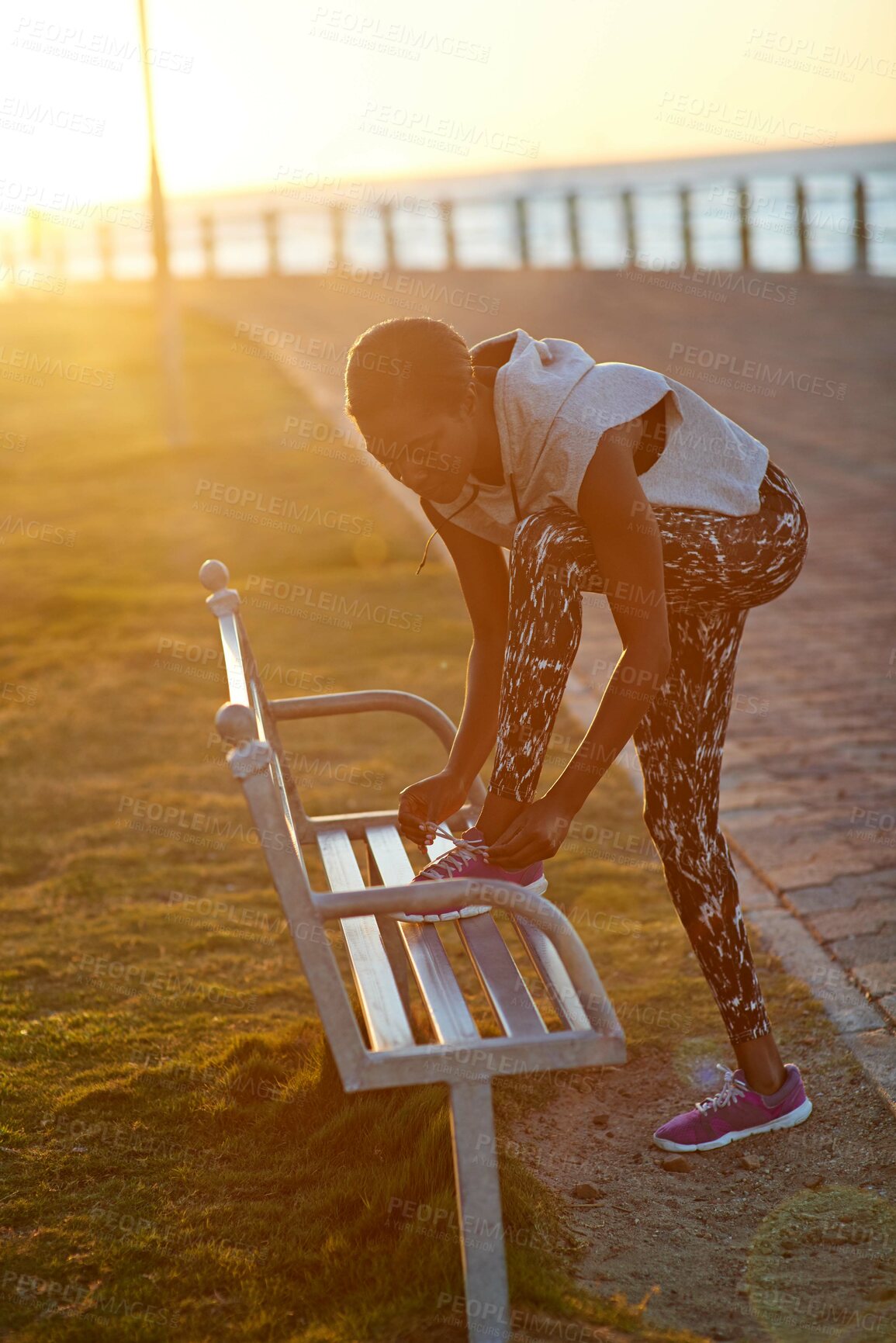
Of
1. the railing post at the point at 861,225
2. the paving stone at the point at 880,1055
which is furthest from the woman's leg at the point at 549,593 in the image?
the railing post at the point at 861,225

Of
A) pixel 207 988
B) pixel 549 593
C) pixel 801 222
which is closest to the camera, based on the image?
pixel 549 593

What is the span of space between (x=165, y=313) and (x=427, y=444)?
1152 cm

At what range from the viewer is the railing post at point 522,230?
1051 inches

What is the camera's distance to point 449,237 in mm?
27109

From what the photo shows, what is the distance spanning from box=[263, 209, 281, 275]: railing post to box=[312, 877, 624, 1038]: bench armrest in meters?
28.7

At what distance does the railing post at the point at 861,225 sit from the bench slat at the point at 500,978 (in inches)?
753

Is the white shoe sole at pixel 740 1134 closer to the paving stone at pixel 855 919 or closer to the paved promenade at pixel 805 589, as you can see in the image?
the paved promenade at pixel 805 589
